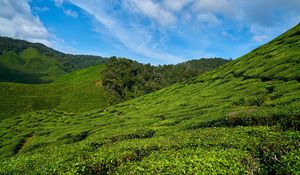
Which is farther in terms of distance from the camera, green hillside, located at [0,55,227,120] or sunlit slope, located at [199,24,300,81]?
green hillside, located at [0,55,227,120]

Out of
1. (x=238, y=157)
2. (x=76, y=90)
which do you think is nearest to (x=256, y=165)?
(x=238, y=157)

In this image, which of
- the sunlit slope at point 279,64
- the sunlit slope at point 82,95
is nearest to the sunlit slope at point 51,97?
the sunlit slope at point 82,95

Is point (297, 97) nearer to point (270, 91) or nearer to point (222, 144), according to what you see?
point (270, 91)

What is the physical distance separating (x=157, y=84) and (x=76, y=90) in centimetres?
5608

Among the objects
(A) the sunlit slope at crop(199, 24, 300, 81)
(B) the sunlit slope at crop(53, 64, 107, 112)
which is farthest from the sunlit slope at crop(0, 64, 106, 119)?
(A) the sunlit slope at crop(199, 24, 300, 81)

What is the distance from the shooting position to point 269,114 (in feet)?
110

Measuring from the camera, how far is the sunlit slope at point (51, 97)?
136 meters

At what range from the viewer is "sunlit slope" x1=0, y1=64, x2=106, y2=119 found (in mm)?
136000

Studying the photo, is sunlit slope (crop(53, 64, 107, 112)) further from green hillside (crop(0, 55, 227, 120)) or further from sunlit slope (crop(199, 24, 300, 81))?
sunlit slope (crop(199, 24, 300, 81))

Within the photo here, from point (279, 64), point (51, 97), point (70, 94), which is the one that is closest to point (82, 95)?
point (70, 94)

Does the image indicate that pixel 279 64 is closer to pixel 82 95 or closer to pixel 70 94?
pixel 82 95

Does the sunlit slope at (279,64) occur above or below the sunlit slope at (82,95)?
above

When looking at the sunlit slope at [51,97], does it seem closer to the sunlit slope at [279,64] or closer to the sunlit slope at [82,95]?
the sunlit slope at [82,95]

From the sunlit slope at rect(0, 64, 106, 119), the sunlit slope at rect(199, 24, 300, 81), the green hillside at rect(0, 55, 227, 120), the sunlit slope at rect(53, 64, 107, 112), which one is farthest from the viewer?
the sunlit slope at rect(53, 64, 107, 112)
